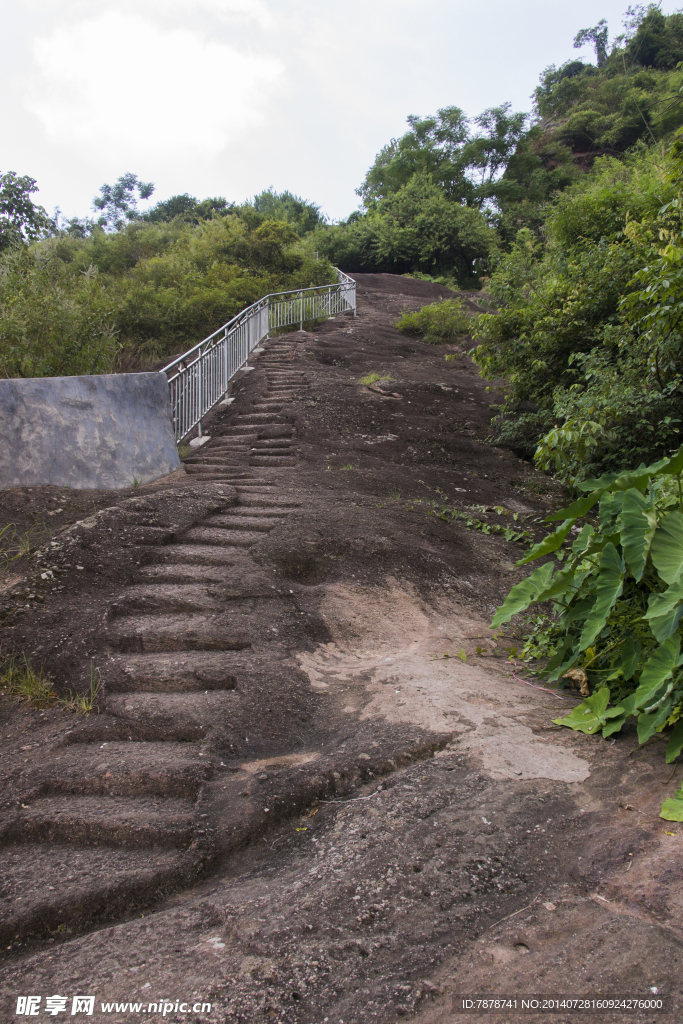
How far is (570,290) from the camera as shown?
9.20 meters

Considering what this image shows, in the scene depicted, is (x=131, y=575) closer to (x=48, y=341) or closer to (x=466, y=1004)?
(x=466, y=1004)

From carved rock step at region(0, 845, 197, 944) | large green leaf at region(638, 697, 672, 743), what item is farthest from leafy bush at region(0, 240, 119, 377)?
large green leaf at region(638, 697, 672, 743)

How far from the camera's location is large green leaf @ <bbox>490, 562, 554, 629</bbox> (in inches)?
146

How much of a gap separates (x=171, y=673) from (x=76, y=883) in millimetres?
1444

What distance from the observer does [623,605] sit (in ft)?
11.7

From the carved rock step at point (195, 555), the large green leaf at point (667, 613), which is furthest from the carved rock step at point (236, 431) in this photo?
the large green leaf at point (667, 613)

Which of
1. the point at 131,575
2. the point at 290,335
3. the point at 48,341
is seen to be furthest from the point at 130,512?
the point at 290,335

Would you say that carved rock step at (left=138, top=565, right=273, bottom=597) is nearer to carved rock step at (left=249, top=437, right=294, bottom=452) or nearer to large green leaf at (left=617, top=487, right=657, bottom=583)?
large green leaf at (left=617, top=487, right=657, bottom=583)

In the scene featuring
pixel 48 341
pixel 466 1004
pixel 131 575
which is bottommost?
pixel 466 1004

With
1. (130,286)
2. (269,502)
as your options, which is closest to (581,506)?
(269,502)

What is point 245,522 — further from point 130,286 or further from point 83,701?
point 130,286

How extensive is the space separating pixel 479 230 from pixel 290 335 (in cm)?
1780

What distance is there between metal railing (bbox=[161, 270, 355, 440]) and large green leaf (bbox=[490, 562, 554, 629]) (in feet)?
19.1

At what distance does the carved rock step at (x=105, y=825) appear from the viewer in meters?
2.97
